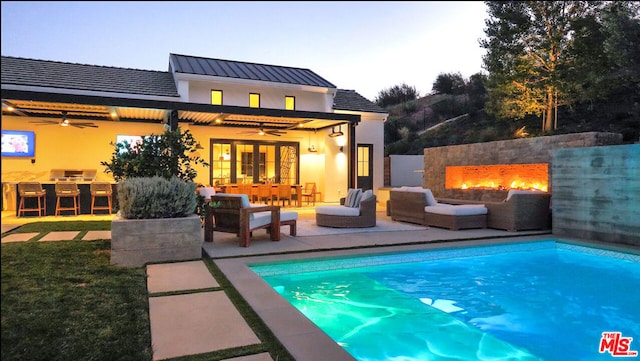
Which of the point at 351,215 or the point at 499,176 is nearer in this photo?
the point at 351,215

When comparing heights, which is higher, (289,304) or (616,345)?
(289,304)

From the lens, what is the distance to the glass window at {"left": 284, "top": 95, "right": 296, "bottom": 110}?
46.4ft

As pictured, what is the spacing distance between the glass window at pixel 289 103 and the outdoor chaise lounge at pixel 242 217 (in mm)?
7958

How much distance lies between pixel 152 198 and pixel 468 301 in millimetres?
3754

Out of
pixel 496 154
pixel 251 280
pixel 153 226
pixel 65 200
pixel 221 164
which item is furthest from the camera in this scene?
pixel 221 164

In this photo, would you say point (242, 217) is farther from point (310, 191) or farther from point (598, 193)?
point (310, 191)

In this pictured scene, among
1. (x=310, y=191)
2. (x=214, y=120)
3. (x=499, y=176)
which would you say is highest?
(x=214, y=120)

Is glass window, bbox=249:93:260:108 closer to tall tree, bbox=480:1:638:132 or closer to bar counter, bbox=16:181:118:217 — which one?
bar counter, bbox=16:181:118:217

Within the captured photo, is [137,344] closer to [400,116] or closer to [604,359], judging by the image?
[604,359]

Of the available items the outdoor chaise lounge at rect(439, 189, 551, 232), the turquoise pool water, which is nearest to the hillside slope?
the outdoor chaise lounge at rect(439, 189, 551, 232)

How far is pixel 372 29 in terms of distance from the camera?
4.11ft

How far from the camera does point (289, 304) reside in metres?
3.38

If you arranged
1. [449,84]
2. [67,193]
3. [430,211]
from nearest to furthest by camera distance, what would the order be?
[430,211] < [67,193] < [449,84]

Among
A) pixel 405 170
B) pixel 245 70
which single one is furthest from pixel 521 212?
pixel 405 170
